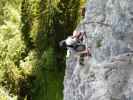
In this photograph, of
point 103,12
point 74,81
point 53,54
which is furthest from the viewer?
point 53,54

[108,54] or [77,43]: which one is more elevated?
[77,43]

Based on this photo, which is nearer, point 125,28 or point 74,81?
point 125,28

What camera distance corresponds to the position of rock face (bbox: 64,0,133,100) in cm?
668

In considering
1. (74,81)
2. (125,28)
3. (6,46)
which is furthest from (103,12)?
(6,46)

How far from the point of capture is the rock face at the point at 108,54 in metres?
6.68

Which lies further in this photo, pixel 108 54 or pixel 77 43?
pixel 77 43

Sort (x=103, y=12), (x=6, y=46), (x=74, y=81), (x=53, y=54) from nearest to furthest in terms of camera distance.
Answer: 1. (x=103, y=12)
2. (x=74, y=81)
3. (x=53, y=54)
4. (x=6, y=46)

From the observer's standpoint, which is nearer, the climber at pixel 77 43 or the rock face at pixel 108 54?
the rock face at pixel 108 54

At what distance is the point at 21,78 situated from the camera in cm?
1667

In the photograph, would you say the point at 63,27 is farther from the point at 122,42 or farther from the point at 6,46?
the point at 122,42

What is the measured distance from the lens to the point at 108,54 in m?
6.91

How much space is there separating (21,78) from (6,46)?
1892 millimetres

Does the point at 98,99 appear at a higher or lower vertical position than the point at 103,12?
lower

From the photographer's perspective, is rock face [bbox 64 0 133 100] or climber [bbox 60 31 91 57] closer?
rock face [bbox 64 0 133 100]
